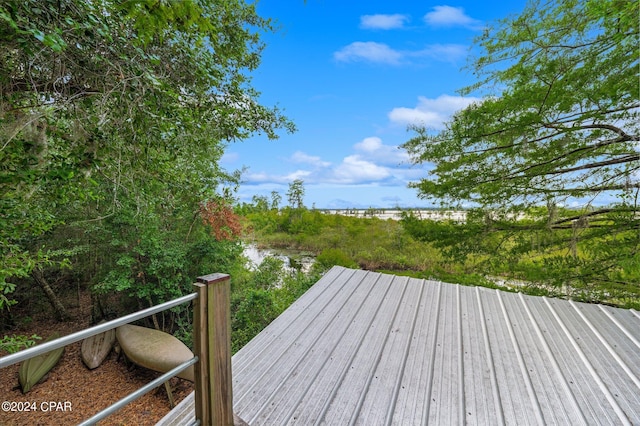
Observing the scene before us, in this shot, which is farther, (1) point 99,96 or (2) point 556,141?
(2) point 556,141

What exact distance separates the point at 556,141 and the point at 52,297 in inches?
366

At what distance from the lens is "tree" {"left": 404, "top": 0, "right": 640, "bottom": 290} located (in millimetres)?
2705

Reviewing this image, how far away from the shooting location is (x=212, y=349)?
1021 millimetres

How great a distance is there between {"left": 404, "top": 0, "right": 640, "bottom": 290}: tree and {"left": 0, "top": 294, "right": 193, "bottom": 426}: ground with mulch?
542 cm

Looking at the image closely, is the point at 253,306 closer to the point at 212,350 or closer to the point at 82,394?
the point at 82,394

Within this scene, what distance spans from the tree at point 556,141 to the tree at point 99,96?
10.2 feet

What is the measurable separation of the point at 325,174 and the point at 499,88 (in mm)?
13183

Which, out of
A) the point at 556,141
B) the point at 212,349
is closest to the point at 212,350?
the point at 212,349

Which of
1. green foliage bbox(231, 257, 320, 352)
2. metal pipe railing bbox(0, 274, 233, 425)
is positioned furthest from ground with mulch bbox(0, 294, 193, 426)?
metal pipe railing bbox(0, 274, 233, 425)

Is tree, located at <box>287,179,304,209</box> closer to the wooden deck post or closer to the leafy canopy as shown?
the leafy canopy

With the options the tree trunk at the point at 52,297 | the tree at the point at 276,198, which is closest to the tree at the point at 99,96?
the tree trunk at the point at 52,297

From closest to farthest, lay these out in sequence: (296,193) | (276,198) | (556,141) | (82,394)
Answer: (556,141)
(82,394)
(276,198)
(296,193)

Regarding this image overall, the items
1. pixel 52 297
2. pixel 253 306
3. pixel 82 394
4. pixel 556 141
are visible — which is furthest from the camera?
pixel 52 297

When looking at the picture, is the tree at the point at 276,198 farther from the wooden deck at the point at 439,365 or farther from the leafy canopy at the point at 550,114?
the wooden deck at the point at 439,365
